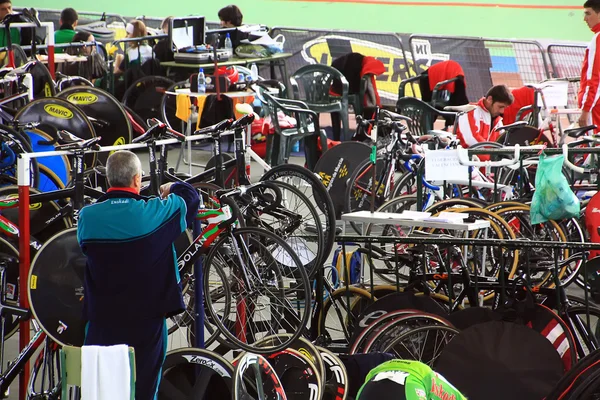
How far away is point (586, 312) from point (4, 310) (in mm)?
3313

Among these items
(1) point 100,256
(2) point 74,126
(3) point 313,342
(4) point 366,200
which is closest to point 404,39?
(4) point 366,200

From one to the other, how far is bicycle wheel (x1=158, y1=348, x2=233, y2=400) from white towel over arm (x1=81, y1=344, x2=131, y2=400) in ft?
2.79

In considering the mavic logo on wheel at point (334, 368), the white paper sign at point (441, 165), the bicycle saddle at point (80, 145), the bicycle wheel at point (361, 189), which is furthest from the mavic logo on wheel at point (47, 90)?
the mavic logo on wheel at point (334, 368)

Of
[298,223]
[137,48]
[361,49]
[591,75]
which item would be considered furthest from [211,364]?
[361,49]

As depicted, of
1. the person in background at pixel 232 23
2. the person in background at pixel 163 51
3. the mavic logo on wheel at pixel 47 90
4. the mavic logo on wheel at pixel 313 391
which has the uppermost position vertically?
the person in background at pixel 232 23

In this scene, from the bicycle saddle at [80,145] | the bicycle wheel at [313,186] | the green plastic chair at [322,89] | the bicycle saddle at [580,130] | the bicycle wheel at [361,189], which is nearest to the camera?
the bicycle saddle at [80,145]

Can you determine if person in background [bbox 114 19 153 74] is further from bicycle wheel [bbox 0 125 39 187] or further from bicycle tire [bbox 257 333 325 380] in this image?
bicycle tire [bbox 257 333 325 380]

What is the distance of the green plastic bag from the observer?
23.2ft

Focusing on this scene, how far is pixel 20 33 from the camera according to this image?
44.0 feet

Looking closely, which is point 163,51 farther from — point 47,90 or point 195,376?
point 195,376

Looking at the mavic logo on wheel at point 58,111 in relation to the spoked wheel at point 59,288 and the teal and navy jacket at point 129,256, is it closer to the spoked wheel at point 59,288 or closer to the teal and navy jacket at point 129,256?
the spoked wheel at point 59,288

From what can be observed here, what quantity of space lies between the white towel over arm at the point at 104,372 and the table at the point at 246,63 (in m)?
8.94

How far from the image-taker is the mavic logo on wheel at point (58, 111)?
9211 millimetres

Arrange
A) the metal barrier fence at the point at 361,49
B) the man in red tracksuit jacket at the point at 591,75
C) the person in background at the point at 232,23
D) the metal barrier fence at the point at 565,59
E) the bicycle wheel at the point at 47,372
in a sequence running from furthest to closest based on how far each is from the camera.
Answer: the metal barrier fence at the point at 361,49, the metal barrier fence at the point at 565,59, the person in background at the point at 232,23, the man in red tracksuit jacket at the point at 591,75, the bicycle wheel at the point at 47,372
